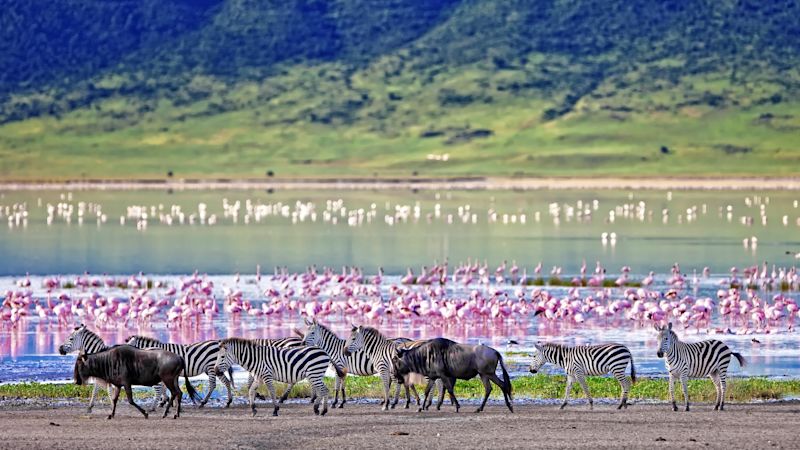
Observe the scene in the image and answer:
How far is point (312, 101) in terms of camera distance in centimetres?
16562

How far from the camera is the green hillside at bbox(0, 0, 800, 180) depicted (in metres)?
141

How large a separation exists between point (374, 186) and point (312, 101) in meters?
38.8

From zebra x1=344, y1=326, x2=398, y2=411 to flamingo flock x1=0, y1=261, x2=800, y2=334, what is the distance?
10620 millimetres

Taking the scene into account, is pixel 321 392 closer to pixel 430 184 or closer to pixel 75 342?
pixel 75 342

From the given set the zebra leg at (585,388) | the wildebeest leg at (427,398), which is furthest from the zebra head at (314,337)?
the zebra leg at (585,388)

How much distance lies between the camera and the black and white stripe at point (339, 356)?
19953 millimetres

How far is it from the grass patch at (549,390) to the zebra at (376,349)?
126 cm

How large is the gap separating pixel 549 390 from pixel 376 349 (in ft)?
8.81

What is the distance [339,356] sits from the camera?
66.5 feet

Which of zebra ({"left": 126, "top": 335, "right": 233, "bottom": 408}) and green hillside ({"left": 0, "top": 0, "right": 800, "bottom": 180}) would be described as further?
green hillside ({"left": 0, "top": 0, "right": 800, "bottom": 180})

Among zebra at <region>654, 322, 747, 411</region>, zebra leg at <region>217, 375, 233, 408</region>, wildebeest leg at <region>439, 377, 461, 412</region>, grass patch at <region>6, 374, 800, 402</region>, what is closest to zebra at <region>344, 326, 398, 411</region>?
wildebeest leg at <region>439, 377, 461, 412</region>

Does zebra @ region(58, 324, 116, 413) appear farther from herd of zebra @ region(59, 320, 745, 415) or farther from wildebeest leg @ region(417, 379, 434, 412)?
wildebeest leg @ region(417, 379, 434, 412)

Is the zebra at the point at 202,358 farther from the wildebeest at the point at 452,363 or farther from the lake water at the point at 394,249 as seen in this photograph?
the lake water at the point at 394,249

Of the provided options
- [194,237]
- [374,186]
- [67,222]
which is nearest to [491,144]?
[374,186]
